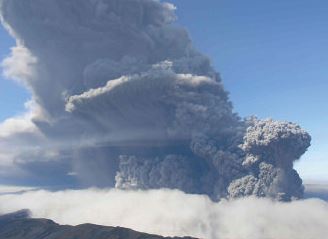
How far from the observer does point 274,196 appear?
315 ft

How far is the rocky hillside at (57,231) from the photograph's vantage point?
12543 centimetres

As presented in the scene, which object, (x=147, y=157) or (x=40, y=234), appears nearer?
(x=147, y=157)

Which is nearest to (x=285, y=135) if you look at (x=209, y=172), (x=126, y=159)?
(x=209, y=172)

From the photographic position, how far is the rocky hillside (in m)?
125

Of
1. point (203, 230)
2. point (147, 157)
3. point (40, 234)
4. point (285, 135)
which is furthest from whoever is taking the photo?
point (203, 230)

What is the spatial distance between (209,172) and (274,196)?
70.5 ft

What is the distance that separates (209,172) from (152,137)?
21396 millimetres

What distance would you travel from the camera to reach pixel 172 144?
4259 inches

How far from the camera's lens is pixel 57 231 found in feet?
444

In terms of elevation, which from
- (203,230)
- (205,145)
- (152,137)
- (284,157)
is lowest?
(203,230)

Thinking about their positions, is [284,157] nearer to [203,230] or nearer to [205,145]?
[205,145]

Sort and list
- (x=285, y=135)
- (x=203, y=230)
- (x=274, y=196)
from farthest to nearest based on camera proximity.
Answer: (x=203, y=230), (x=274, y=196), (x=285, y=135)

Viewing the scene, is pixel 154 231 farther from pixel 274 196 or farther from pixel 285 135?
pixel 285 135

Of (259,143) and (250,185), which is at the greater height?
(259,143)
